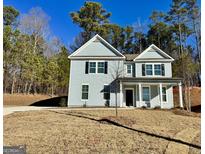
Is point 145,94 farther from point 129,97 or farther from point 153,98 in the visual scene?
point 129,97

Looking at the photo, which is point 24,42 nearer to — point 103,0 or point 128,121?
point 103,0

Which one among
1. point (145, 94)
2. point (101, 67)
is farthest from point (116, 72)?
point (145, 94)

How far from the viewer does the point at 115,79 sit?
64.0ft

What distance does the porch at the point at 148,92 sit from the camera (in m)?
19.0

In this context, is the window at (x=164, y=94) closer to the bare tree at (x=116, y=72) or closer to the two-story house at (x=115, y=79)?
the two-story house at (x=115, y=79)

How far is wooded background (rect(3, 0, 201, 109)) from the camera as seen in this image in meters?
29.6

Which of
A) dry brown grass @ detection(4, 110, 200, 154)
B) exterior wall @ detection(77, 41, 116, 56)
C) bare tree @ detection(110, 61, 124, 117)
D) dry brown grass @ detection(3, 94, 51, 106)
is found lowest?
dry brown grass @ detection(4, 110, 200, 154)

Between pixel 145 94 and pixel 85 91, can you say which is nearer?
pixel 85 91

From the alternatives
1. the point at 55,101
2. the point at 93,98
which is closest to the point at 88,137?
the point at 93,98

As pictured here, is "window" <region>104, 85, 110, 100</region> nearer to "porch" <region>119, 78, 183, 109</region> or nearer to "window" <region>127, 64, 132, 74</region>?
"porch" <region>119, 78, 183, 109</region>

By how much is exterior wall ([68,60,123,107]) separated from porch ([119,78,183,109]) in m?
1.45

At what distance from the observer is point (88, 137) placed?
7723mm

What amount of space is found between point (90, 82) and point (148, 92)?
5527 mm

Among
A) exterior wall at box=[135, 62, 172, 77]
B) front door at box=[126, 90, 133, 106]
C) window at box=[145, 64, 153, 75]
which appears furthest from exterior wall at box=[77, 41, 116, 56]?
front door at box=[126, 90, 133, 106]
